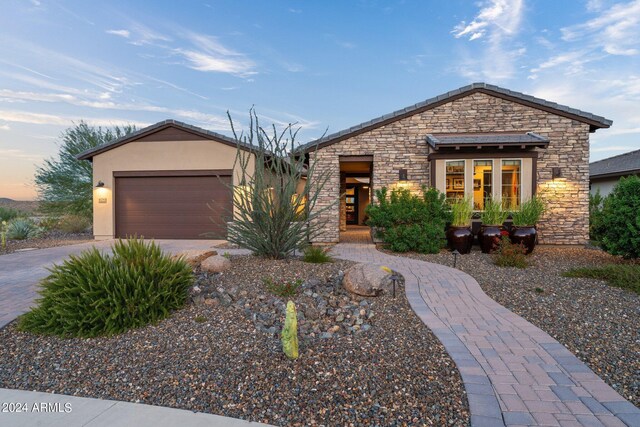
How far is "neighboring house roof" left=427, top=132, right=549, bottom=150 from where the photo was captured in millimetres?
10266

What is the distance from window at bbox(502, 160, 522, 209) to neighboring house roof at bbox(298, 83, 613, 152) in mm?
1895

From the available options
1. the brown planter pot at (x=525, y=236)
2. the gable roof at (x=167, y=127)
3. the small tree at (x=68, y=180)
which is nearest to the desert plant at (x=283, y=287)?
the brown planter pot at (x=525, y=236)

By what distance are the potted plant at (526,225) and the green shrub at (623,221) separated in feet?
4.92

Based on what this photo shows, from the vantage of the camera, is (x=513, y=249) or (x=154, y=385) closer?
(x=154, y=385)

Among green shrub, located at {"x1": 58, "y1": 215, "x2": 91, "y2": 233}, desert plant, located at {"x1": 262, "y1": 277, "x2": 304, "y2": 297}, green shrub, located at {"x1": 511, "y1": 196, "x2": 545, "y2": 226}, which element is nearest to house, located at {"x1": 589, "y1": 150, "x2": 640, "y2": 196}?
green shrub, located at {"x1": 511, "y1": 196, "x2": 545, "y2": 226}

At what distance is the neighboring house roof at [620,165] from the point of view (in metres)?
17.7

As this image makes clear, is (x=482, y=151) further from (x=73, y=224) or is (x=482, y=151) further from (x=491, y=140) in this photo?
(x=73, y=224)

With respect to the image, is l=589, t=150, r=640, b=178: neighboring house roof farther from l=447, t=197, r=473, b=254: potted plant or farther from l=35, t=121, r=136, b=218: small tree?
l=35, t=121, r=136, b=218: small tree

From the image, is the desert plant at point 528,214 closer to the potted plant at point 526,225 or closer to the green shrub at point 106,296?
the potted plant at point 526,225

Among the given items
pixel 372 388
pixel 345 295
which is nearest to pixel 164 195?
pixel 345 295

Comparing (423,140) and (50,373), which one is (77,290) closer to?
(50,373)

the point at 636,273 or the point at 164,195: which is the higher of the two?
the point at 164,195

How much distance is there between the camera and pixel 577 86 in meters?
13.2

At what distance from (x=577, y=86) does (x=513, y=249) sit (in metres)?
9.19
